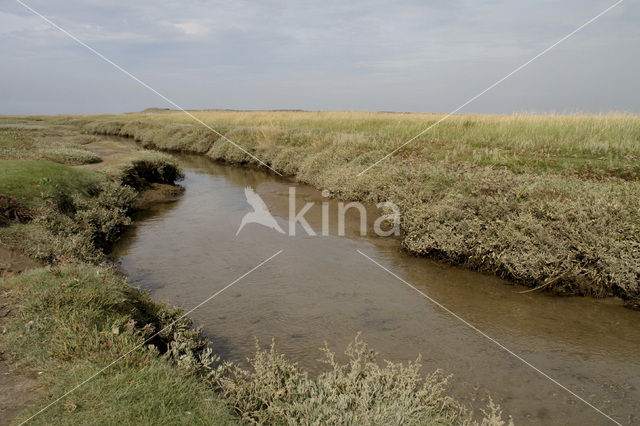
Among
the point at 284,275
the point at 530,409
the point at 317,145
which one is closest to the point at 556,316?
the point at 530,409

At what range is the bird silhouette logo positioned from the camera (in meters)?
10.5

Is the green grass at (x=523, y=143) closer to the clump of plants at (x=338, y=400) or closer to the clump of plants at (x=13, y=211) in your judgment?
the clump of plants at (x=338, y=400)

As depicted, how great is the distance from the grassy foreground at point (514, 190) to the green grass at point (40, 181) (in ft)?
21.9

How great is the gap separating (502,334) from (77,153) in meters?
13.7

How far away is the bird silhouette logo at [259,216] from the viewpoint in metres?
10.5

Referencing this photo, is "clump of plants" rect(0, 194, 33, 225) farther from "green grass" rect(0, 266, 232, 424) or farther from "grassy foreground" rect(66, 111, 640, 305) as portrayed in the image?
"grassy foreground" rect(66, 111, 640, 305)

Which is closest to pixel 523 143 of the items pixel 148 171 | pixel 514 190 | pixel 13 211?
pixel 514 190

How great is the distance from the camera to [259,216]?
1145 centimetres

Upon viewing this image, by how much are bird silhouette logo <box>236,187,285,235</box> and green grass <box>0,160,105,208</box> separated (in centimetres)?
372

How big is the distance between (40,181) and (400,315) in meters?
7.57

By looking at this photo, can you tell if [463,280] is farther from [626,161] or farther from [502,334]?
[626,161]

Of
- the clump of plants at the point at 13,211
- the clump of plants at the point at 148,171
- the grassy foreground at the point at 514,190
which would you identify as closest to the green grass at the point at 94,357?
the clump of plants at the point at 13,211

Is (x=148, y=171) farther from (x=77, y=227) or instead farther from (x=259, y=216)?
(x=77, y=227)

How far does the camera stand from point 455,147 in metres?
12.7
